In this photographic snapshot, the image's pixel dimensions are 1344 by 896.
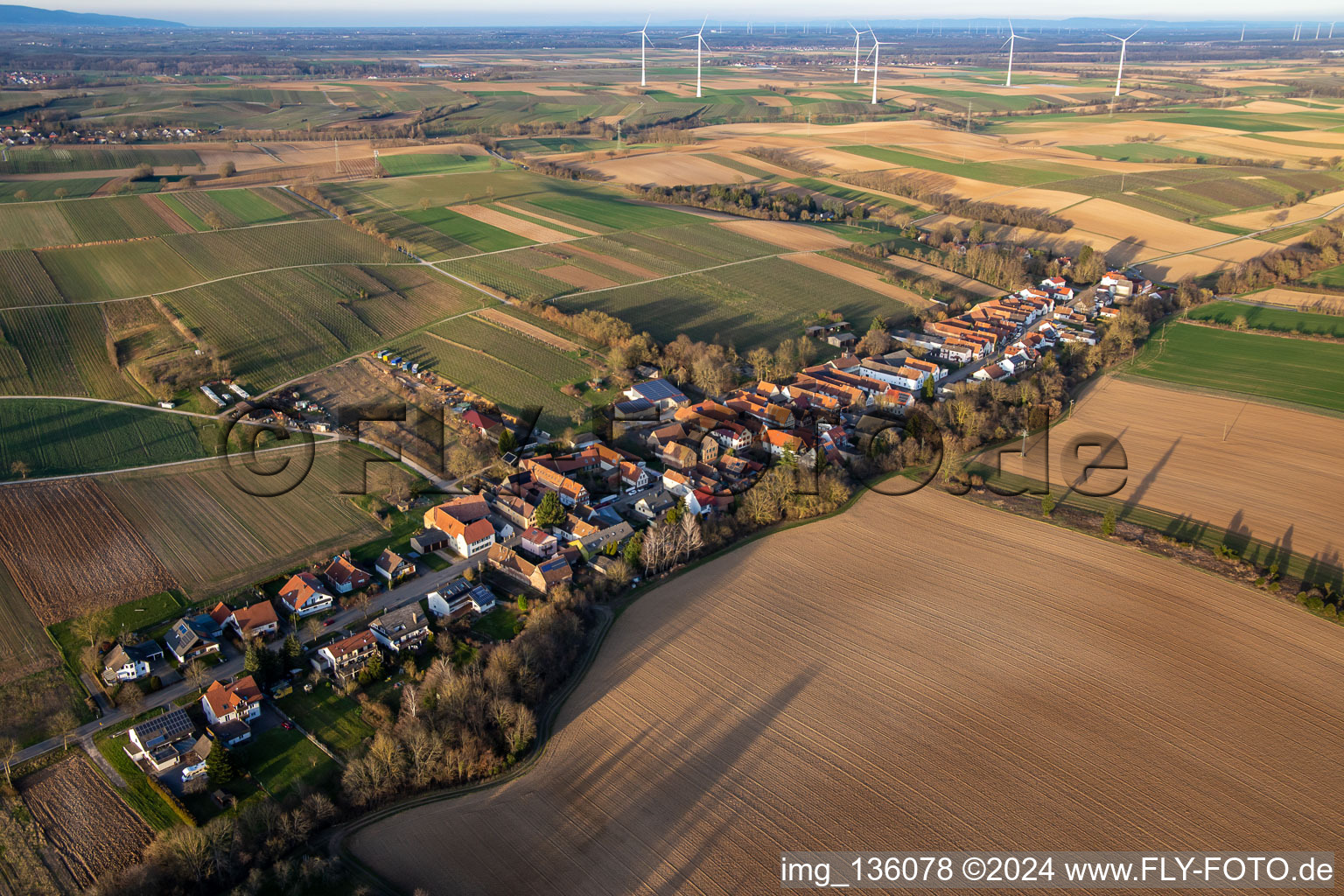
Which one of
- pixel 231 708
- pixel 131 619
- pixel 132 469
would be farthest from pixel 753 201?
pixel 231 708

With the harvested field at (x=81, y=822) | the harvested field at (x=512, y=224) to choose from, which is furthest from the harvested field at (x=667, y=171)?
the harvested field at (x=81, y=822)

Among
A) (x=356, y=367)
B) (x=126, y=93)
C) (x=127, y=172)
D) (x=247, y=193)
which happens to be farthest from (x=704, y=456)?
(x=126, y=93)

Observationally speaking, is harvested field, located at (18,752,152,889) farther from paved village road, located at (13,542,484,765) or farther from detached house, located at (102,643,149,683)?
detached house, located at (102,643,149,683)

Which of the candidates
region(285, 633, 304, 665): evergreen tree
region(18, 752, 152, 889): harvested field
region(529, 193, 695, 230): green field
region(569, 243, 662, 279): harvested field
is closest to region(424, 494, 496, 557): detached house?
region(285, 633, 304, 665): evergreen tree

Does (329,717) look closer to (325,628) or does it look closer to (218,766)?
(218,766)

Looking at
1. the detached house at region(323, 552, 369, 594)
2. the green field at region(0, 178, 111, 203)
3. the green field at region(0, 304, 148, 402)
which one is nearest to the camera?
the detached house at region(323, 552, 369, 594)

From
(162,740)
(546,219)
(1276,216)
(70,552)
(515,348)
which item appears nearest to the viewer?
(162,740)

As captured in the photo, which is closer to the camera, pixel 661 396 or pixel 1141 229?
pixel 661 396
